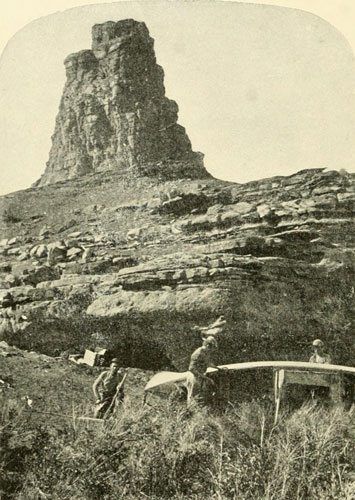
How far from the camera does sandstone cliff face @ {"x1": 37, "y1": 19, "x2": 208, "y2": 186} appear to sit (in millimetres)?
13148

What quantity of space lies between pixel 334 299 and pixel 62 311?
146 inches

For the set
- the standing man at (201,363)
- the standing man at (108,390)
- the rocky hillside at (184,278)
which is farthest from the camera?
the rocky hillside at (184,278)

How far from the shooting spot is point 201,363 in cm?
673

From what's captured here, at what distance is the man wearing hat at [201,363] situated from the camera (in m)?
6.54

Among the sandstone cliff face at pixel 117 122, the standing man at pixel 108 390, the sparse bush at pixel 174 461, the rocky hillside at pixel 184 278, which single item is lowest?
the sparse bush at pixel 174 461

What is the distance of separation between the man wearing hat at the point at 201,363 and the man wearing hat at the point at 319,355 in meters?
1.44

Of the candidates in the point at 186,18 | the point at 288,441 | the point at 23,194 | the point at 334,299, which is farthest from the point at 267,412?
the point at 23,194

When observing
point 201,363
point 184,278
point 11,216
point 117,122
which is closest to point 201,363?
point 201,363

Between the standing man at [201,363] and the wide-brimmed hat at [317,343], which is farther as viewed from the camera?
the wide-brimmed hat at [317,343]

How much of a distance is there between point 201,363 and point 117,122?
11.1m

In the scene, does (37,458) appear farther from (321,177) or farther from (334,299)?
(321,177)

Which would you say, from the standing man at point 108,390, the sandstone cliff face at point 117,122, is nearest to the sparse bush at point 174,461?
the standing man at point 108,390

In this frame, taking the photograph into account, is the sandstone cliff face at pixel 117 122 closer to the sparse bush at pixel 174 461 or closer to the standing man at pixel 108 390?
the standing man at pixel 108 390

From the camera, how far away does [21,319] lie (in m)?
8.23
